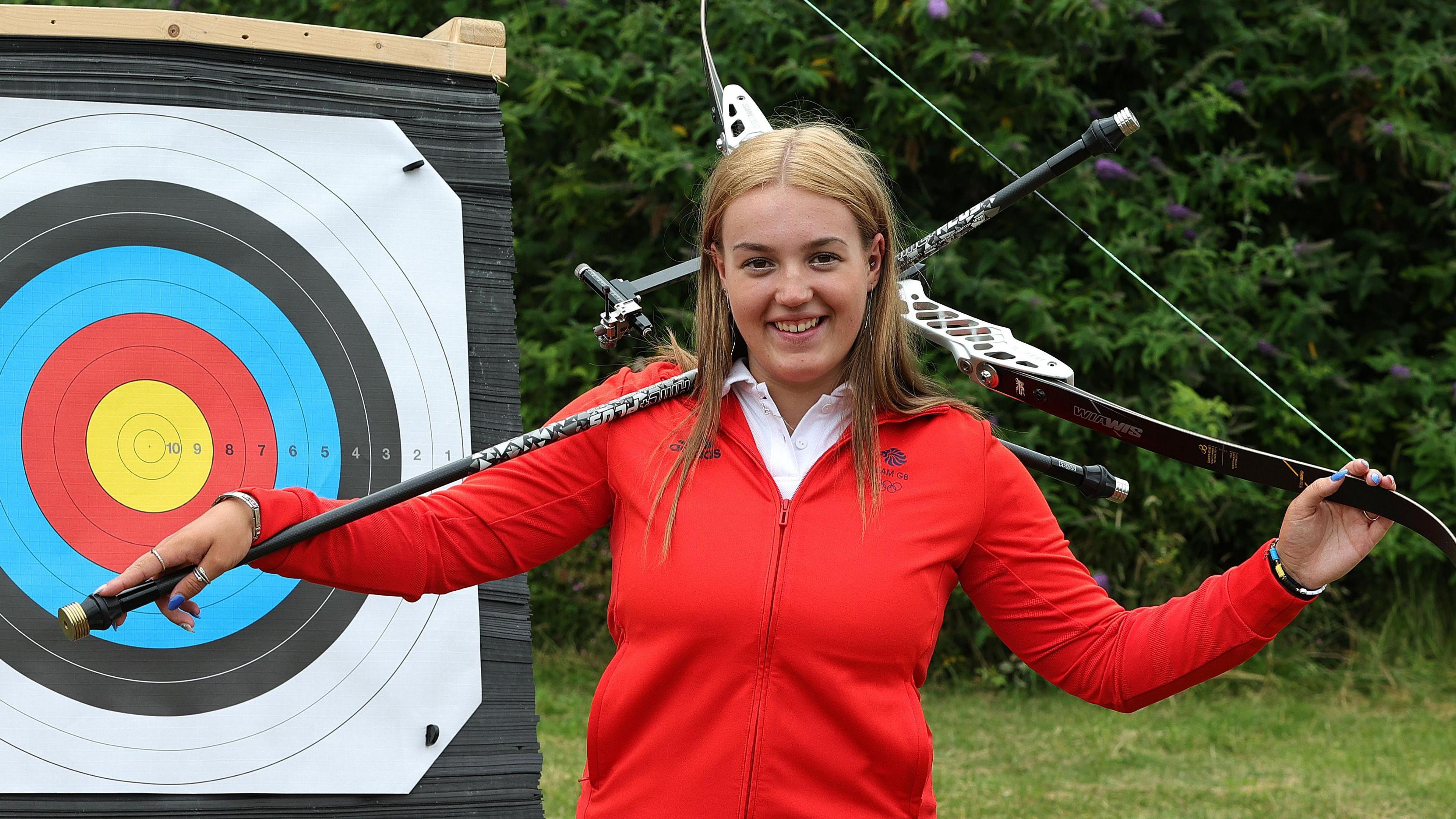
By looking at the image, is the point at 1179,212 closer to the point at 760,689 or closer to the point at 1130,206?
the point at 1130,206

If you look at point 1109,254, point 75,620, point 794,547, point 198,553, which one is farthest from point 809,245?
point 75,620

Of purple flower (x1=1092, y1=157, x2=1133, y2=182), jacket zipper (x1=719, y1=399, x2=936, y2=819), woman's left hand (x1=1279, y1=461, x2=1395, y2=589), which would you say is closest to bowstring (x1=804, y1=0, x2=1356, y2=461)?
woman's left hand (x1=1279, y1=461, x2=1395, y2=589)

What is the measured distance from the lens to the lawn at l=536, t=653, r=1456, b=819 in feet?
10.1

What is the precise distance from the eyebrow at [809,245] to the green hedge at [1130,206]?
266 centimetres

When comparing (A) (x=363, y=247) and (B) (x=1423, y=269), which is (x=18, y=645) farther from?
(B) (x=1423, y=269)

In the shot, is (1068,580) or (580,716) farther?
(580,716)

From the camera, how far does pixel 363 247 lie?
228 centimetres

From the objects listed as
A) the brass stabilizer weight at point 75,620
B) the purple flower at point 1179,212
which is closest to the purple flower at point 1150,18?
the purple flower at point 1179,212

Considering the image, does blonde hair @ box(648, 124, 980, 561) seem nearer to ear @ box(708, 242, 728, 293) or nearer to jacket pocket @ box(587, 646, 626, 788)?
ear @ box(708, 242, 728, 293)

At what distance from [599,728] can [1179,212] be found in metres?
3.36

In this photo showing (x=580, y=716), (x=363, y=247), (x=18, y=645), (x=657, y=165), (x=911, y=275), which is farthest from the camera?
(x=657, y=165)

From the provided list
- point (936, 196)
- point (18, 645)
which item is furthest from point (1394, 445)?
point (18, 645)

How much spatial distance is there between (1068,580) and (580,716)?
8.51ft

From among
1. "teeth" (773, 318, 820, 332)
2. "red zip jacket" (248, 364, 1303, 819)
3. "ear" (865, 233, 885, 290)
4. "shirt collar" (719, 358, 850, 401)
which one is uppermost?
"ear" (865, 233, 885, 290)
